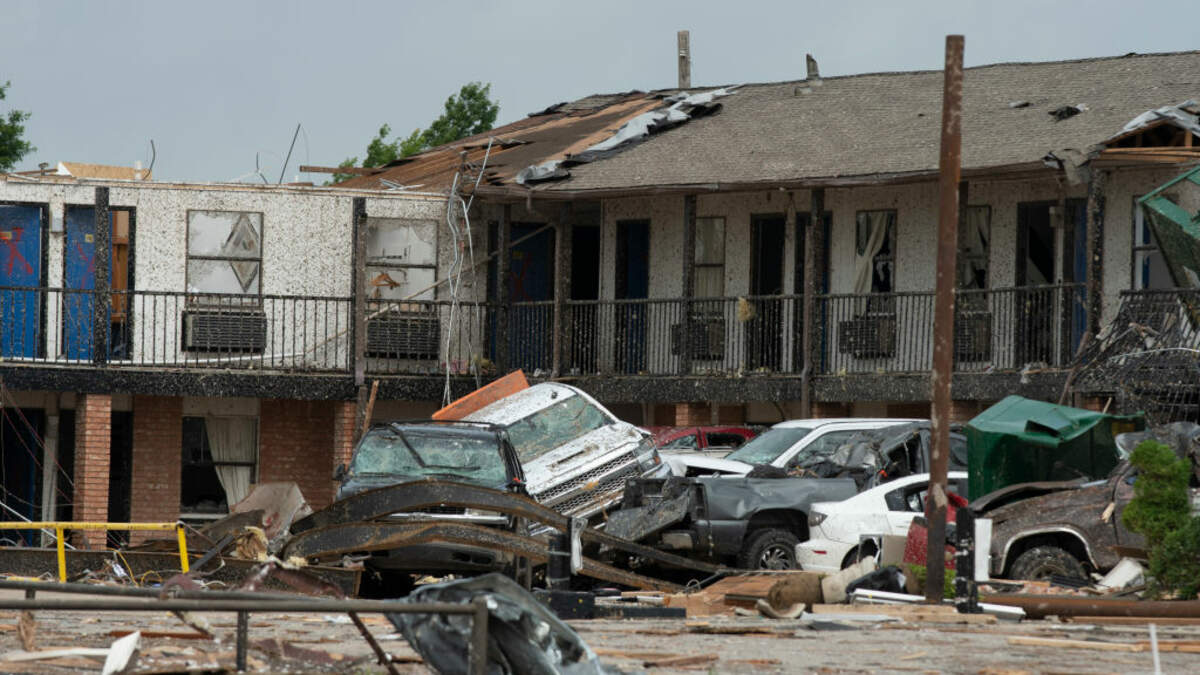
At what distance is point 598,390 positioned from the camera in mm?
28500

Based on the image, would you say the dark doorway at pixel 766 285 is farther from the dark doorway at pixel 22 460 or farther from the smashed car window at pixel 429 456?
the dark doorway at pixel 22 460

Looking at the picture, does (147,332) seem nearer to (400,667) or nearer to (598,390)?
(598,390)

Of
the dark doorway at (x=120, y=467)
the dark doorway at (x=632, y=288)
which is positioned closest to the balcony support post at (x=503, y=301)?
the dark doorway at (x=632, y=288)

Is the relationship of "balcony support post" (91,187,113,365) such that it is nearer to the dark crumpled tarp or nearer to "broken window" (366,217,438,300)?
"broken window" (366,217,438,300)

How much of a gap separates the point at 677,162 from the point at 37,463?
11.2 m

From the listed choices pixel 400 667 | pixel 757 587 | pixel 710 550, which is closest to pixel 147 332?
pixel 710 550

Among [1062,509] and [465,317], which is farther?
[465,317]

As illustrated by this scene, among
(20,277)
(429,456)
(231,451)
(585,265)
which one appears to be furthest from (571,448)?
(20,277)

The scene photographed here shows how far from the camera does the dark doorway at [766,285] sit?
28297mm

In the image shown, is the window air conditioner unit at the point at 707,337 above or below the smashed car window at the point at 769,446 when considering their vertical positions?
above

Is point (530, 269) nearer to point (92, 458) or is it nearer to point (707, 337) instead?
point (707, 337)

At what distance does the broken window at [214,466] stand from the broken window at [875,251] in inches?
402

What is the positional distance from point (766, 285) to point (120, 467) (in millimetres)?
10648

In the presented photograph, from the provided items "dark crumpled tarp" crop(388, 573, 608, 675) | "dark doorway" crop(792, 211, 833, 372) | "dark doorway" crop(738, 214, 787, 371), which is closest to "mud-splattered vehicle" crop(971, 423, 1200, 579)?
"dark doorway" crop(792, 211, 833, 372)
